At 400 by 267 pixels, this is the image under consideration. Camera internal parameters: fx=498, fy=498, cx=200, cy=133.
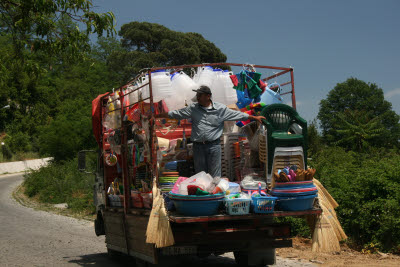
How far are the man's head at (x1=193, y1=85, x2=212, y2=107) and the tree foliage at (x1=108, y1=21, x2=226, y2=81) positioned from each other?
3009cm

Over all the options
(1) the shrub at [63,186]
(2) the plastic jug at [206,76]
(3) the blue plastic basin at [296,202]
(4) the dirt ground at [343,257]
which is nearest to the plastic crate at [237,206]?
(3) the blue plastic basin at [296,202]

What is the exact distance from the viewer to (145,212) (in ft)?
21.2

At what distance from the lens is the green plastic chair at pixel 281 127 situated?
21.0 feet

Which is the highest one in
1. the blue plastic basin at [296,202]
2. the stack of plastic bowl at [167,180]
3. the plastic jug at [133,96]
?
the plastic jug at [133,96]

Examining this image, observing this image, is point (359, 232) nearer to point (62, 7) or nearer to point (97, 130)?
point (97, 130)

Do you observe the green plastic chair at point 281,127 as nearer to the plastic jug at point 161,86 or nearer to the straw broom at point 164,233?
the plastic jug at point 161,86

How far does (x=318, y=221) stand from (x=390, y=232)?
315cm

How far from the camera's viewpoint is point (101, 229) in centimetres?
902

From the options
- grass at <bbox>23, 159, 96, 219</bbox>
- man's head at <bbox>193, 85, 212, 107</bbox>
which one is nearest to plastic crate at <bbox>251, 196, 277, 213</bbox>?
man's head at <bbox>193, 85, 212, 107</bbox>

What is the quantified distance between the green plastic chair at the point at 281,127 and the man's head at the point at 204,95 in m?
0.74

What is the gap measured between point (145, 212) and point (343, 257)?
3913 mm

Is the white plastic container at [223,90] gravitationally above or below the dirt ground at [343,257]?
above

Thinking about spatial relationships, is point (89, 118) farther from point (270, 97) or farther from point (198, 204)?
point (198, 204)

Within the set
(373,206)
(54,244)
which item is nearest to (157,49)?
(54,244)
